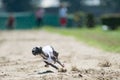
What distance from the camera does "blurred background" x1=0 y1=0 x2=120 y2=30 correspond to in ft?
150

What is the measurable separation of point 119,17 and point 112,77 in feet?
96.4

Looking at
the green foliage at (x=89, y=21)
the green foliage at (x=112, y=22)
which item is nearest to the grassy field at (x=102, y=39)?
the green foliage at (x=112, y=22)

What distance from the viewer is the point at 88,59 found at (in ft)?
51.2

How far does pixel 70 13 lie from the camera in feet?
253

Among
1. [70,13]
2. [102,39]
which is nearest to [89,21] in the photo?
[102,39]

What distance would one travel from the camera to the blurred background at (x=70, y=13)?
150ft

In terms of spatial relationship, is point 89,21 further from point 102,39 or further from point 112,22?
point 102,39

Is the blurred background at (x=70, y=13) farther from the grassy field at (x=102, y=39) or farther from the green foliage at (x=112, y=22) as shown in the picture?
the grassy field at (x=102, y=39)

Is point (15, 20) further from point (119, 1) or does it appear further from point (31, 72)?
point (31, 72)

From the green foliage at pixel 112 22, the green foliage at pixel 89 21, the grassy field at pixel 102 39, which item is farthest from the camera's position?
the green foliage at pixel 89 21

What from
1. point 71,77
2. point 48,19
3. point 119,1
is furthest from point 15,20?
point 71,77

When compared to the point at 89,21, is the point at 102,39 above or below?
below

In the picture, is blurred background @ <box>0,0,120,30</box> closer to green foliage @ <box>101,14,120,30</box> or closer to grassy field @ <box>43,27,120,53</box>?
green foliage @ <box>101,14,120,30</box>

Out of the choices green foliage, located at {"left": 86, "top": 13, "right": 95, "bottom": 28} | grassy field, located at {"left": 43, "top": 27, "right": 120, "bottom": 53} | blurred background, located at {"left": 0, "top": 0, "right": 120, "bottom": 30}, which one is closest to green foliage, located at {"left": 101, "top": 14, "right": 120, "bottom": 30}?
blurred background, located at {"left": 0, "top": 0, "right": 120, "bottom": 30}
